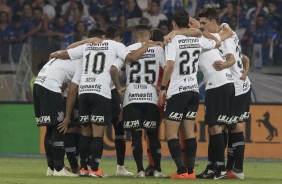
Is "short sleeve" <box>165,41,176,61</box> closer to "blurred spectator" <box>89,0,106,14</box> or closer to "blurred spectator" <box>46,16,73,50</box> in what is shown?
"blurred spectator" <box>46,16,73,50</box>

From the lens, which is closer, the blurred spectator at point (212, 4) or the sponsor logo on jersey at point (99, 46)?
the sponsor logo on jersey at point (99, 46)

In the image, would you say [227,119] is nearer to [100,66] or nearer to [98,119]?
→ [98,119]

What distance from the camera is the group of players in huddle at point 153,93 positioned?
622 inches

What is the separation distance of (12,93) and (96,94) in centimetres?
837

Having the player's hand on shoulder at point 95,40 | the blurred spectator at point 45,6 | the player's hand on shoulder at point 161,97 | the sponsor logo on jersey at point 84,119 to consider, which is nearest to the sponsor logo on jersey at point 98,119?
the sponsor logo on jersey at point 84,119

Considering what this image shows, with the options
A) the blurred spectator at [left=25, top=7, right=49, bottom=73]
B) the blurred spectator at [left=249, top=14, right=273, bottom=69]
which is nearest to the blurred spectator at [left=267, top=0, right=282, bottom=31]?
the blurred spectator at [left=249, top=14, right=273, bottom=69]

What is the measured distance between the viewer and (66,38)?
24516 mm

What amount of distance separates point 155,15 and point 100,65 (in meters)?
9.16

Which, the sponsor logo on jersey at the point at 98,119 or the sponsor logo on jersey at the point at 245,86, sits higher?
the sponsor logo on jersey at the point at 245,86

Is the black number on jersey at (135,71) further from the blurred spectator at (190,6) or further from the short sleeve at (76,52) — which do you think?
the blurred spectator at (190,6)

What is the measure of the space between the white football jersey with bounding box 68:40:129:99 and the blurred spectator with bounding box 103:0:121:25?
29.0ft

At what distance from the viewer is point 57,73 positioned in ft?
54.1

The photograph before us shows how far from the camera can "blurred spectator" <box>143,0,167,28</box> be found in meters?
25.0

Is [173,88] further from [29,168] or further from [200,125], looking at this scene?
[200,125]
